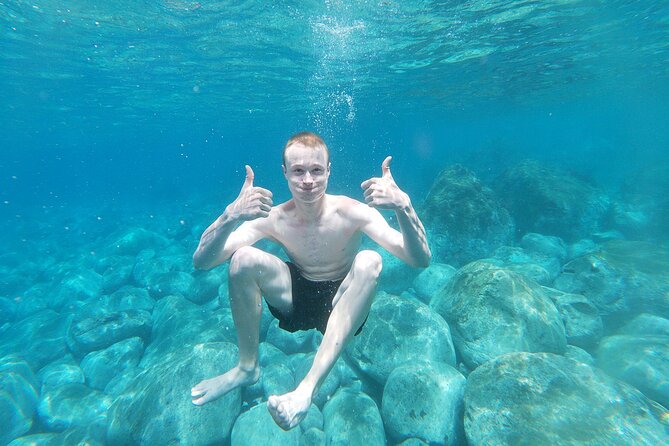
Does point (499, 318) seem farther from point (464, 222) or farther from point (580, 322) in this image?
point (464, 222)

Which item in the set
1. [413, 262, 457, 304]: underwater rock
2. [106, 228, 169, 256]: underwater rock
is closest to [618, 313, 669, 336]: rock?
[413, 262, 457, 304]: underwater rock

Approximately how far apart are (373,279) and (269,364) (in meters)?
4.02

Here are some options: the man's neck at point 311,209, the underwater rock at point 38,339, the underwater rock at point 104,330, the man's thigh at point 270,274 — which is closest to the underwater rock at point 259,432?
the man's thigh at point 270,274

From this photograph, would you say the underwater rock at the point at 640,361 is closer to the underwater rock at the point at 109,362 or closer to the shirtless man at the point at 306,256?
the shirtless man at the point at 306,256

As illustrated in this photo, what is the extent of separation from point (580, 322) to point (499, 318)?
237cm

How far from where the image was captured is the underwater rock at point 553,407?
3.59 metres

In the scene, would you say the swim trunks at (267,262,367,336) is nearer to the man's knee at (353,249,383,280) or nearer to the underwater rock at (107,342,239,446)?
the man's knee at (353,249,383,280)

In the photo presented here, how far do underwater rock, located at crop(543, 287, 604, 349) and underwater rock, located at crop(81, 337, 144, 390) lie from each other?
9674mm

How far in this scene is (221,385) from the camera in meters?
4.22

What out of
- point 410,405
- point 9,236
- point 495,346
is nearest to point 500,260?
point 495,346

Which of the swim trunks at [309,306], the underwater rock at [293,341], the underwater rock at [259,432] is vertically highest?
the swim trunks at [309,306]

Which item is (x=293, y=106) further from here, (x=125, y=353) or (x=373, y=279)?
(x=373, y=279)

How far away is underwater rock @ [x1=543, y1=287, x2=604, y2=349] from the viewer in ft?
21.1

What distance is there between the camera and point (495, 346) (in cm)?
544
